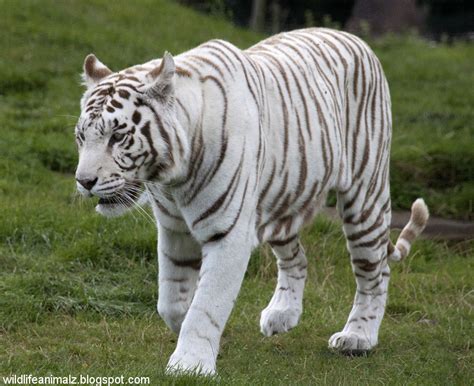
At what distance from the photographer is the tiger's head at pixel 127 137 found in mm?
4297

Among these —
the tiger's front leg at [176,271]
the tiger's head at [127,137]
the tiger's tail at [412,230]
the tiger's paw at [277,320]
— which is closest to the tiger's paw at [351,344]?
the tiger's paw at [277,320]

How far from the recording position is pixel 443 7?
18.7 metres

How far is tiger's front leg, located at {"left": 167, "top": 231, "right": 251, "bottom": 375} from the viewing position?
4.53m

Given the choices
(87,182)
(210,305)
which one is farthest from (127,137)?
(210,305)

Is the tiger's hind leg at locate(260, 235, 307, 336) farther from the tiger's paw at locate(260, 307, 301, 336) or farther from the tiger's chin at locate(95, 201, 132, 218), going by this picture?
the tiger's chin at locate(95, 201, 132, 218)

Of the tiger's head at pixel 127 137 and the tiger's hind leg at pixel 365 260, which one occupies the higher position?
the tiger's head at pixel 127 137

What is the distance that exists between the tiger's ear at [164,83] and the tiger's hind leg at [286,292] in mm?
1840

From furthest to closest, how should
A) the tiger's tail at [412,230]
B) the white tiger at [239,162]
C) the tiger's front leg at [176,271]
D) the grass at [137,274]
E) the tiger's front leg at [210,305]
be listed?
the tiger's tail at [412,230] → the grass at [137,274] → the tiger's front leg at [176,271] → the tiger's front leg at [210,305] → the white tiger at [239,162]

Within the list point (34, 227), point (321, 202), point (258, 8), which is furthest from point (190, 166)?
point (258, 8)

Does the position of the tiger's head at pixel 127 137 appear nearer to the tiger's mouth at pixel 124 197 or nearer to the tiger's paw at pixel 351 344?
→ the tiger's mouth at pixel 124 197

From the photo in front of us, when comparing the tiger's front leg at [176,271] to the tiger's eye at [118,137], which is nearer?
the tiger's eye at [118,137]

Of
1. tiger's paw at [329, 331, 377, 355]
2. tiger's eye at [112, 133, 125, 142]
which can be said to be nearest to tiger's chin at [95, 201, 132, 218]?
tiger's eye at [112, 133, 125, 142]

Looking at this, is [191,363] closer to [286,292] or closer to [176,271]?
[176,271]

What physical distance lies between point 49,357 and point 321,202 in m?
1.55
